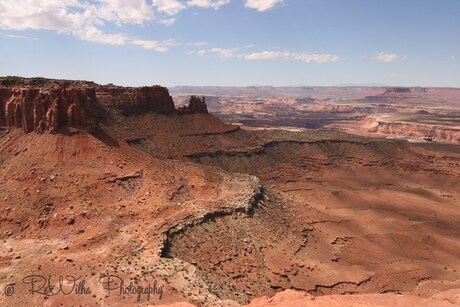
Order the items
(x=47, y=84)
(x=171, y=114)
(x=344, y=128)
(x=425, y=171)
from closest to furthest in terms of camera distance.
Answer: (x=47, y=84) < (x=171, y=114) < (x=425, y=171) < (x=344, y=128)

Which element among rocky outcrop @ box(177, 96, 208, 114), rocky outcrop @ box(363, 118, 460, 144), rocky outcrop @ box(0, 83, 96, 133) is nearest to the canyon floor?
rocky outcrop @ box(0, 83, 96, 133)

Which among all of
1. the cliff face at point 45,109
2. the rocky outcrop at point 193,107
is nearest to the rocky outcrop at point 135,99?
the rocky outcrop at point 193,107

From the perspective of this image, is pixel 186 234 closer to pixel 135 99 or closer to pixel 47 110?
pixel 47 110

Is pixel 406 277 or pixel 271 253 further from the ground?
pixel 271 253

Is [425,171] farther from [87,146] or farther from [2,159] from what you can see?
[2,159]

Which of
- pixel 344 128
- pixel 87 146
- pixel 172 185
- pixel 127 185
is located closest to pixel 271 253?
pixel 172 185

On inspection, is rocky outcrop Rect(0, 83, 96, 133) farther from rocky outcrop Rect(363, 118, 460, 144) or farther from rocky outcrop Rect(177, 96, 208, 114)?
rocky outcrop Rect(363, 118, 460, 144)

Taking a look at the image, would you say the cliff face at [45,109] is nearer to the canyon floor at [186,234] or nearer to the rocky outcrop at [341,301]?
the canyon floor at [186,234]
